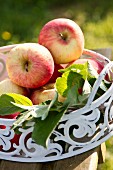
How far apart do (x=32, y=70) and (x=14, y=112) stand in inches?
8.6

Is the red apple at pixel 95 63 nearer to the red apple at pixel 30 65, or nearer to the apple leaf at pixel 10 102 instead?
the red apple at pixel 30 65

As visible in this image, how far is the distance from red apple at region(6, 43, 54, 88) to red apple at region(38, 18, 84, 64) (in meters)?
0.07

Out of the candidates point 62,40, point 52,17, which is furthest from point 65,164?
point 52,17

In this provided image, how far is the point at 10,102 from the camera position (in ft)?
4.32

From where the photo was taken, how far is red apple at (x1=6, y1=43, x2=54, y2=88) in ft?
4.86

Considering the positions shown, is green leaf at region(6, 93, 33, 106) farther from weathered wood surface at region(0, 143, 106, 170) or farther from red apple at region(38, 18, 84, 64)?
red apple at region(38, 18, 84, 64)

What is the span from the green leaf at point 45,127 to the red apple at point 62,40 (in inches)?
13.7

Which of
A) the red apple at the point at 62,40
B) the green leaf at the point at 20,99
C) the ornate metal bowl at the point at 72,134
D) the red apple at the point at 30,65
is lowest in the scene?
the ornate metal bowl at the point at 72,134

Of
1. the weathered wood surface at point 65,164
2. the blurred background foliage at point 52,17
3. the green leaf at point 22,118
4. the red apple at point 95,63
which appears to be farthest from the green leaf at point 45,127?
the blurred background foliage at point 52,17

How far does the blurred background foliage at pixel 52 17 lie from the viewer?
10.7 ft

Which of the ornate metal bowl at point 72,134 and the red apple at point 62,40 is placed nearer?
the ornate metal bowl at point 72,134

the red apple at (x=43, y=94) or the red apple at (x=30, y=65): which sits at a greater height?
the red apple at (x=30, y=65)

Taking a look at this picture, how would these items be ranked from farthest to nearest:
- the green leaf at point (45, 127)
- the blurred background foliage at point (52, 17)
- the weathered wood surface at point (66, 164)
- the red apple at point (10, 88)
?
the blurred background foliage at point (52, 17) → the red apple at point (10, 88) → the weathered wood surface at point (66, 164) → the green leaf at point (45, 127)

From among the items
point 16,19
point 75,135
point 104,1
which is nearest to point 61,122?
point 75,135
